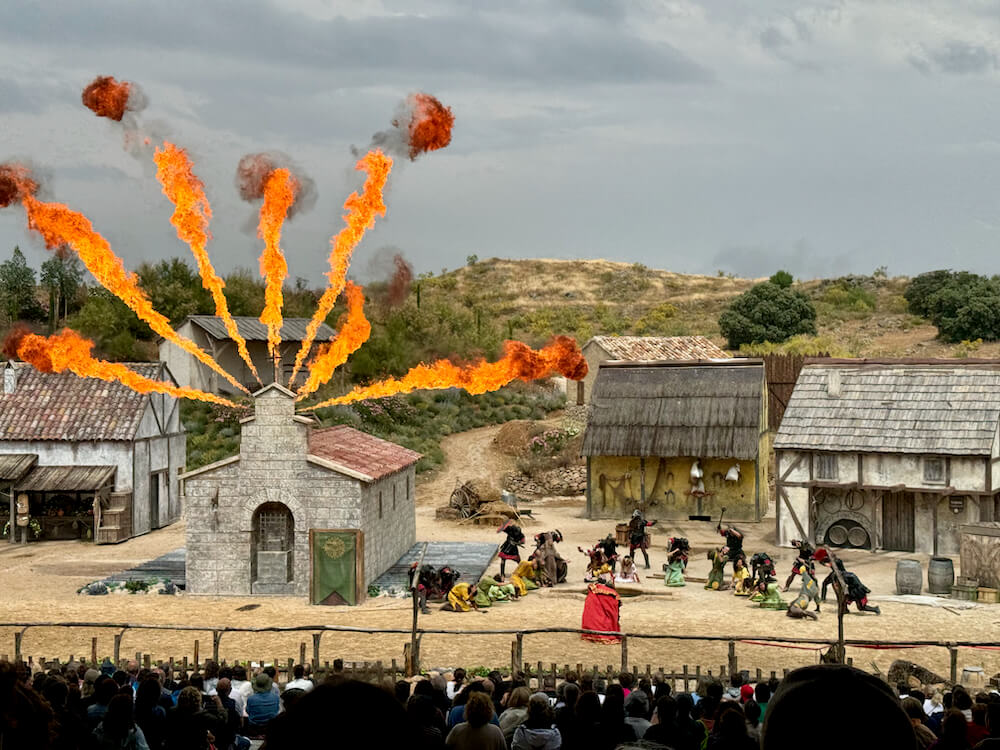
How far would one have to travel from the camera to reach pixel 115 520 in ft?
100

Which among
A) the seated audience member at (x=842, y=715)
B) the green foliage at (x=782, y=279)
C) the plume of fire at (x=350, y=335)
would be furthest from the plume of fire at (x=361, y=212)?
the green foliage at (x=782, y=279)

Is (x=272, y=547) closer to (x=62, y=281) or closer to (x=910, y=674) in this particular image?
(x=910, y=674)

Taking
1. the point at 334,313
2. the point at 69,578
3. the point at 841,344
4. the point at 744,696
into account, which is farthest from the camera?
the point at 841,344

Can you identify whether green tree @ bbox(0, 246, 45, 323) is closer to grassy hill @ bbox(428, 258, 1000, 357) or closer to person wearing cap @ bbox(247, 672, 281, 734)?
grassy hill @ bbox(428, 258, 1000, 357)

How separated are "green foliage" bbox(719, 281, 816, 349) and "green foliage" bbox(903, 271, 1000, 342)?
24.2 feet

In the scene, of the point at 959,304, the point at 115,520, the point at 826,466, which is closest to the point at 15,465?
the point at 115,520

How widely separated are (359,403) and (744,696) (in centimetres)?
3750

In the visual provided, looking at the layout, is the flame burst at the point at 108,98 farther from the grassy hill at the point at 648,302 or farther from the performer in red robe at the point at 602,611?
the grassy hill at the point at 648,302

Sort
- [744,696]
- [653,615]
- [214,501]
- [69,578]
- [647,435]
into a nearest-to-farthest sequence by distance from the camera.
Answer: [744,696] → [653,615] → [214,501] → [69,578] → [647,435]

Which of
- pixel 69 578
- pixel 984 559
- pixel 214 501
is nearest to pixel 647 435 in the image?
pixel 984 559

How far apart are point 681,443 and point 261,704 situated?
23.5 m

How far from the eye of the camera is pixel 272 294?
27469 mm

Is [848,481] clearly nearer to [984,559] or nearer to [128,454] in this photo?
[984,559]

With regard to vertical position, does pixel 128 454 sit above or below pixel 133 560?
above
